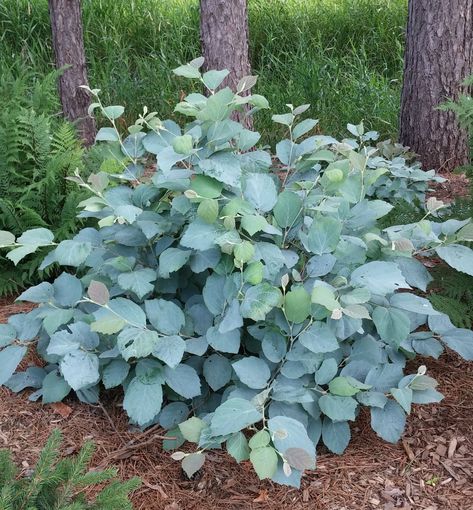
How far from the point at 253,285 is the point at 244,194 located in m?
0.33

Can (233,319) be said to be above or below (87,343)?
above

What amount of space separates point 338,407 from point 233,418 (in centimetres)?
37

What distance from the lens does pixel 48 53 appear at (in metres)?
7.45

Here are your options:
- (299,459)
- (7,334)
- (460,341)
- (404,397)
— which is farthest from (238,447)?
(7,334)

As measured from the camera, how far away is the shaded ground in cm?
205

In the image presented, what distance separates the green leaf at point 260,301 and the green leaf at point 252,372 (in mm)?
166

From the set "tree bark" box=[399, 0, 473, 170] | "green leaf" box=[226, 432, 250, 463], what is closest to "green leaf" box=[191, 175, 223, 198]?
"green leaf" box=[226, 432, 250, 463]

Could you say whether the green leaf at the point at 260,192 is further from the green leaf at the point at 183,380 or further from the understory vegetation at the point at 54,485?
the understory vegetation at the point at 54,485

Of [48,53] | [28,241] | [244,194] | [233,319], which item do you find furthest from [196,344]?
[48,53]

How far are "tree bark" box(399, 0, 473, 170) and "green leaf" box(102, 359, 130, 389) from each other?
10.3 feet

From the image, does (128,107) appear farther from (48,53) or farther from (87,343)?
(87,343)

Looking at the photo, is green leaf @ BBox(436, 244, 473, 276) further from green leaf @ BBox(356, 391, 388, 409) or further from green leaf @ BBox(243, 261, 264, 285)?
green leaf @ BBox(243, 261, 264, 285)

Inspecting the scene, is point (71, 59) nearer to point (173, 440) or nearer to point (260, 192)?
point (260, 192)

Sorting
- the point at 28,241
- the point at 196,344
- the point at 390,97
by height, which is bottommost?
the point at 390,97
